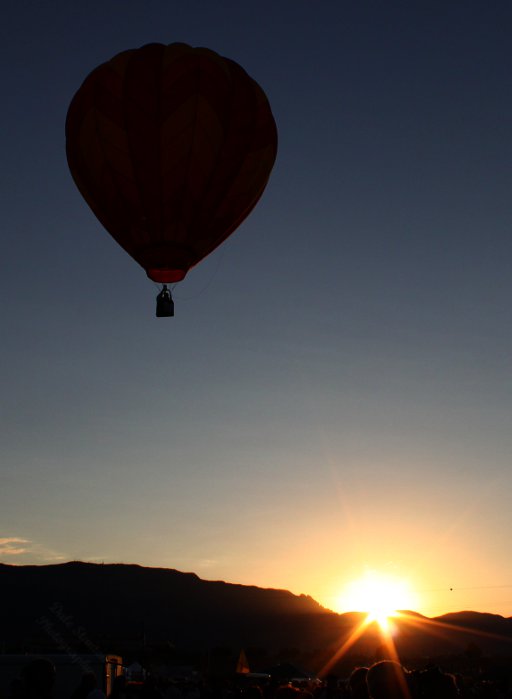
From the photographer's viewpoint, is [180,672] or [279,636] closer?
[180,672]

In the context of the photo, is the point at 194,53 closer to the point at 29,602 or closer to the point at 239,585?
the point at 29,602

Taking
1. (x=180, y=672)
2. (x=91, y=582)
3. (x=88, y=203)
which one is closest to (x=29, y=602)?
(x=91, y=582)

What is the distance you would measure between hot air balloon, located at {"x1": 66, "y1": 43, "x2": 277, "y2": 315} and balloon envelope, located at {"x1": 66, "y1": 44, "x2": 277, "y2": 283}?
0.02 metres

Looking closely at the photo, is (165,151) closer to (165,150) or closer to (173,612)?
(165,150)

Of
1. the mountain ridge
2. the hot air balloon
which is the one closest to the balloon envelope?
the hot air balloon

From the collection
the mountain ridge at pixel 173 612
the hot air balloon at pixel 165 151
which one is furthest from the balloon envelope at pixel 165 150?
the mountain ridge at pixel 173 612

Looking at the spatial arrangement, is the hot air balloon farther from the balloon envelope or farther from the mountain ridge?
the mountain ridge

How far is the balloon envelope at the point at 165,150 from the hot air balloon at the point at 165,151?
24 millimetres

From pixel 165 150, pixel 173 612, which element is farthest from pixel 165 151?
pixel 173 612

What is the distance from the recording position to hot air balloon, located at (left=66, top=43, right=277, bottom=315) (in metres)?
20.6

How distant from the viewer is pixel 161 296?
21.0 meters

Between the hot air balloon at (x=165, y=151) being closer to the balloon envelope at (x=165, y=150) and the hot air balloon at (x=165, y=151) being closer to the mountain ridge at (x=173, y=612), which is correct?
the balloon envelope at (x=165, y=150)

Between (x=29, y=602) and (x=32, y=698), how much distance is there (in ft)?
433

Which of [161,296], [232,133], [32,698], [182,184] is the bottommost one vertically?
[32,698]
